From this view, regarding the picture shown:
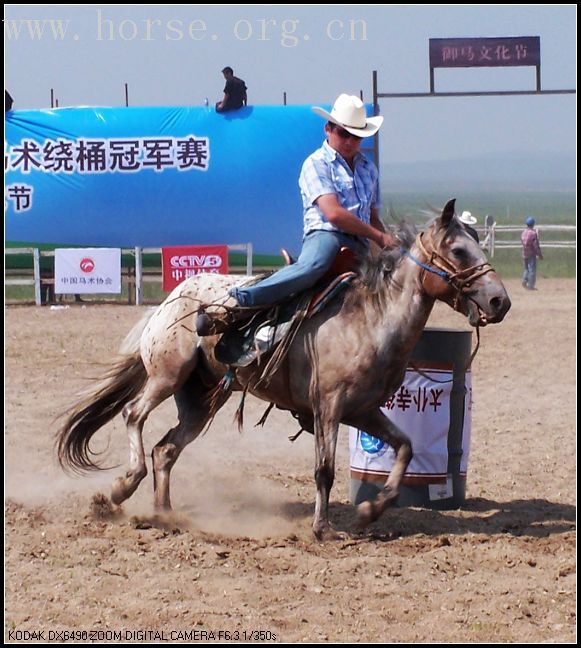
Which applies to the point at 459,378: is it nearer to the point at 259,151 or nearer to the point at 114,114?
the point at 259,151

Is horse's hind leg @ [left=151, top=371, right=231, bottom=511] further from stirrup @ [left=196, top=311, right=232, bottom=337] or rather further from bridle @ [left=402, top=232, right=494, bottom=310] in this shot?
bridle @ [left=402, top=232, right=494, bottom=310]

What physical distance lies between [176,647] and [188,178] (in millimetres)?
14772

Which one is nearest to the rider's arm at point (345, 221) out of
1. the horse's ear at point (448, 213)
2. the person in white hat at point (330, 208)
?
the person in white hat at point (330, 208)

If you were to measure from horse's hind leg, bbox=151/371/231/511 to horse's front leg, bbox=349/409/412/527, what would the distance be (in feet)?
2.94

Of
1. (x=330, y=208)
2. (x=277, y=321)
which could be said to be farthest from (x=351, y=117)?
(x=277, y=321)

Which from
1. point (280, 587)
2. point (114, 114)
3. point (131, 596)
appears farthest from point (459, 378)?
point (114, 114)

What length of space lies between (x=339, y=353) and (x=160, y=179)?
42.8ft

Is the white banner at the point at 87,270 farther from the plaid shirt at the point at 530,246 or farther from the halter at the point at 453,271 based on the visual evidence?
the halter at the point at 453,271

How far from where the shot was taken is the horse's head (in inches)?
222

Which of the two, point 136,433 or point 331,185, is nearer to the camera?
point 331,185

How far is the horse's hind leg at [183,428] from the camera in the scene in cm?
645

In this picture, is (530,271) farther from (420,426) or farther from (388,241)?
(388,241)

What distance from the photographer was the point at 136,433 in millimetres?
6500

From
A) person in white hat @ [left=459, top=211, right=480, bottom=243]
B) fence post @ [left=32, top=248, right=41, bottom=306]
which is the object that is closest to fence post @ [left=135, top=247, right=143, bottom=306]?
fence post @ [left=32, top=248, right=41, bottom=306]
